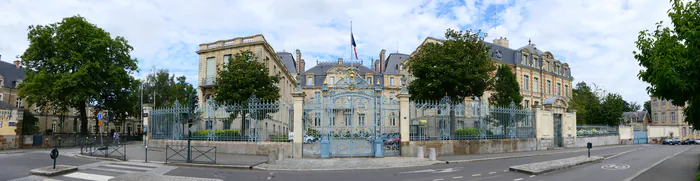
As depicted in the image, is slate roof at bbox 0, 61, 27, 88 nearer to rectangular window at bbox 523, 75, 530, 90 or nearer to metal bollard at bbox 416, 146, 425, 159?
metal bollard at bbox 416, 146, 425, 159

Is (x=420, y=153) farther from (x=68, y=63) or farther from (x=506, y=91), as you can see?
(x=68, y=63)

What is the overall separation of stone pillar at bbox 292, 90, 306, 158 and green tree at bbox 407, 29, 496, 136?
947 cm

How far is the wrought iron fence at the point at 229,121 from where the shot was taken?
18234mm

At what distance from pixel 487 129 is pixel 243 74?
44.8ft

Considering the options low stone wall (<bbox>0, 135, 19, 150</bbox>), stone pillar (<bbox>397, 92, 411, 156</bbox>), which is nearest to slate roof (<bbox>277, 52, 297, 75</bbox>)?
low stone wall (<bbox>0, 135, 19, 150</bbox>)

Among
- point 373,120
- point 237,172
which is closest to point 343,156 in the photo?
point 373,120

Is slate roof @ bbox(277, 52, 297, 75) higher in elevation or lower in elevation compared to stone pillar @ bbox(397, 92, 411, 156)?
higher

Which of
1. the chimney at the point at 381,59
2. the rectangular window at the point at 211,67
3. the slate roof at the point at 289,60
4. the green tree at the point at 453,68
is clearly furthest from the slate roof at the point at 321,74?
the green tree at the point at 453,68

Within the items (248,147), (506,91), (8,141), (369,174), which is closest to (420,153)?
(369,174)

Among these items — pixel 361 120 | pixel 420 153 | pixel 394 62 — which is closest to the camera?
pixel 420 153

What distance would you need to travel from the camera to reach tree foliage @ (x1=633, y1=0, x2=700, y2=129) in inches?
346

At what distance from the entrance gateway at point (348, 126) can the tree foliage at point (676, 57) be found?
943 centimetres

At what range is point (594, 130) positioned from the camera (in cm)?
3281

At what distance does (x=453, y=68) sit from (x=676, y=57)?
1433 centimetres
